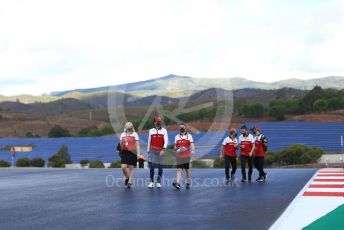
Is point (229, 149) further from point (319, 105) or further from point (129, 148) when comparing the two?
point (319, 105)

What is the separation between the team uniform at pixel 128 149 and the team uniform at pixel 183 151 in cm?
119

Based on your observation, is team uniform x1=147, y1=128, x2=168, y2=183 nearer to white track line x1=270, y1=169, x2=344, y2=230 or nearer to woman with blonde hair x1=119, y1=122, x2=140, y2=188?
woman with blonde hair x1=119, y1=122, x2=140, y2=188

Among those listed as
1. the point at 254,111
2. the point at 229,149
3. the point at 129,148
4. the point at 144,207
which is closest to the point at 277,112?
the point at 254,111

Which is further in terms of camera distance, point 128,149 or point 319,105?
point 319,105

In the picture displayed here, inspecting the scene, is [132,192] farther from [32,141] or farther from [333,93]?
[333,93]

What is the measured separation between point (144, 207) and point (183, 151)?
478cm

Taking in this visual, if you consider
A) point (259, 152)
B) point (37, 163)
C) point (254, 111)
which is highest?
point (254, 111)

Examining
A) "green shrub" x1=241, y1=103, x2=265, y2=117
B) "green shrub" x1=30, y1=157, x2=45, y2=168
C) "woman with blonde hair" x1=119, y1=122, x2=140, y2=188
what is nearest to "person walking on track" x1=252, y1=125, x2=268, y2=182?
"woman with blonde hair" x1=119, y1=122, x2=140, y2=188

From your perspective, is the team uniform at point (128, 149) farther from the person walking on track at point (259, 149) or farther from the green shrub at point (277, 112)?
the green shrub at point (277, 112)

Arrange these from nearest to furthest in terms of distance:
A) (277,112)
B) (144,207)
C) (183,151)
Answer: (144,207)
(183,151)
(277,112)

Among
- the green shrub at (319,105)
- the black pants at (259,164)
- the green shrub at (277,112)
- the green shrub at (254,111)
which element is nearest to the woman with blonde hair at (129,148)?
the black pants at (259,164)

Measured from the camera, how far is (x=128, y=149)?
1505 centimetres

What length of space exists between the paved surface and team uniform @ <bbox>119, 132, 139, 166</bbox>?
81cm

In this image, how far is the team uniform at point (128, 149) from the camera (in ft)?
49.3
